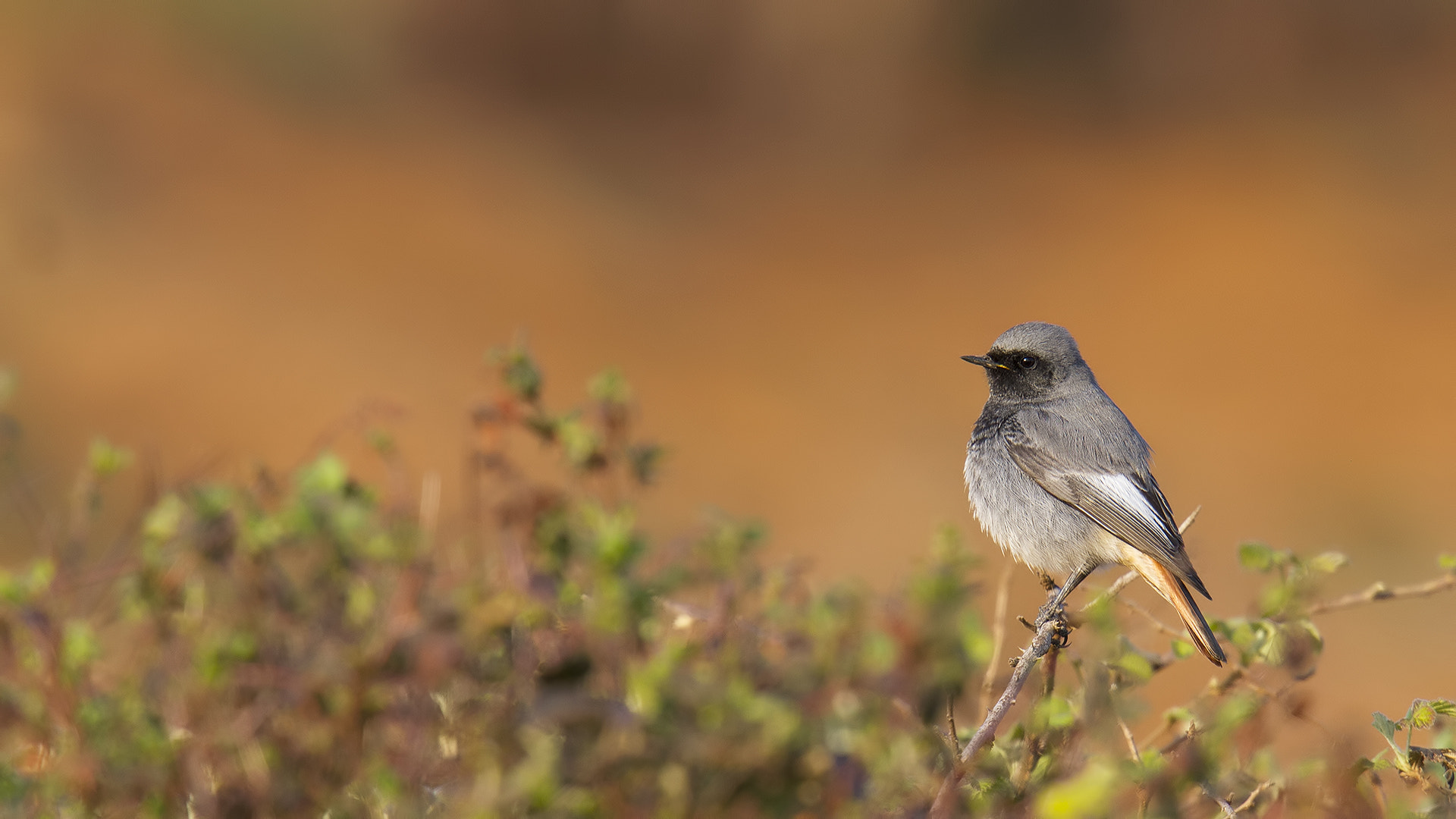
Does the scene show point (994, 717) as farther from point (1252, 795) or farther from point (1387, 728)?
point (1387, 728)

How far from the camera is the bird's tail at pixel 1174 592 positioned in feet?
15.1

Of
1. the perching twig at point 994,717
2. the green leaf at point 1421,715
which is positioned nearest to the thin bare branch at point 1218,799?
the perching twig at point 994,717

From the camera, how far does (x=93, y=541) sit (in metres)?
8.91

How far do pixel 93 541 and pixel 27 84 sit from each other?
11.2 metres

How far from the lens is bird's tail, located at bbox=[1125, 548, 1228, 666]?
4.59 metres

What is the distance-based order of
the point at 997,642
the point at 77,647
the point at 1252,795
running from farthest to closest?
1. the point at 997,642
2. the point at 1252,795
3. the point at 77,647

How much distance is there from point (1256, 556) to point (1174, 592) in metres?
2.04

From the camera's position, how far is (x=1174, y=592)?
506 centimetres

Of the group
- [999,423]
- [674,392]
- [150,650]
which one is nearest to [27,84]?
[674,392]

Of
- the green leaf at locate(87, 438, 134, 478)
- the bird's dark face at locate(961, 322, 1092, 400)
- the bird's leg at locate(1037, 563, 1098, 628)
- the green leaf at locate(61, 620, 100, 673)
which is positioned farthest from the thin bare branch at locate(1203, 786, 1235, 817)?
the bird's dark face at locate(961, 322, 1092, 400)

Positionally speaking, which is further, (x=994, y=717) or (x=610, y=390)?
(x=994, y=717)

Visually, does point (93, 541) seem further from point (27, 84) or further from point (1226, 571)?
point (27, 84)

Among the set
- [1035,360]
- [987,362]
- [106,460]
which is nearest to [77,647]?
[106,460]

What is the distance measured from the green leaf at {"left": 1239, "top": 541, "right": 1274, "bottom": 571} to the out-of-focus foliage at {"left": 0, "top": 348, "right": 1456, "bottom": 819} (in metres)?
1.03
